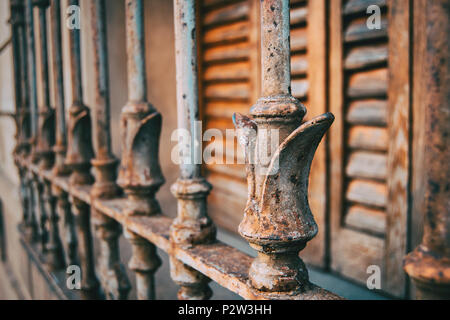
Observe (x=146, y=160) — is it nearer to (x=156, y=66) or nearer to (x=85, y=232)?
(x=85, y=232)

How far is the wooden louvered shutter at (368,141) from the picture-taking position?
2.21 meters

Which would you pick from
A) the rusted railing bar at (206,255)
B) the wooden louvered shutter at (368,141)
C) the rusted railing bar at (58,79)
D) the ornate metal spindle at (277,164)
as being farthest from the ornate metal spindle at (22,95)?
the ornate metal spindle at (277,164)

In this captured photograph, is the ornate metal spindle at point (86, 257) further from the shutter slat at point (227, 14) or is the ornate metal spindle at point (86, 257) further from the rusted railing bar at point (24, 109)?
the shutter slat at point (227, 14)

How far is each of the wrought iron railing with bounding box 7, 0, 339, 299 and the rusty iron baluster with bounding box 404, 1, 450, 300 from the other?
17 centimetres

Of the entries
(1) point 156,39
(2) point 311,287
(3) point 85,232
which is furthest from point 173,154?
(2) point 311,287

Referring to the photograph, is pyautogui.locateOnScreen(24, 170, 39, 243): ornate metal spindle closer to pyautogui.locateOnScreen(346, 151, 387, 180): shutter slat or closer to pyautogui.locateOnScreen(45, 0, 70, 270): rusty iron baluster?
pyautogui.locateOnScreen(45, 0, 70, 270): rusty iron baluster

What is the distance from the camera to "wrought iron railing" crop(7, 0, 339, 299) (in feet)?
2.24

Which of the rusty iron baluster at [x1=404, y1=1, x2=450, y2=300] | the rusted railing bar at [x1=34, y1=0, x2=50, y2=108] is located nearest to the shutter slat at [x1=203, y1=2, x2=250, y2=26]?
the rusted railing bar at [x1=34, y1=0, x2=50, y2=108]

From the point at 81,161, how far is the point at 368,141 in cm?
174

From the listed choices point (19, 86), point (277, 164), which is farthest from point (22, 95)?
point (277, 164)

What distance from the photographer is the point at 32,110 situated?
2.62 m

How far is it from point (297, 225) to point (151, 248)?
0.64 m

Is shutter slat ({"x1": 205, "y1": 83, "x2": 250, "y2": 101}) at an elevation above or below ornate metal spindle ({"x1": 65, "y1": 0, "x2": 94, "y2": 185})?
above

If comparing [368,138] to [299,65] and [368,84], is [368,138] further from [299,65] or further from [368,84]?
[299,65]
